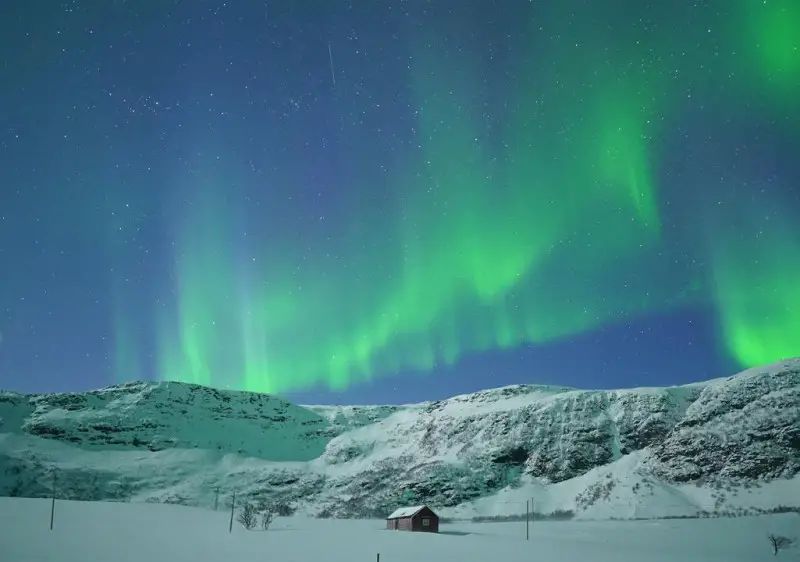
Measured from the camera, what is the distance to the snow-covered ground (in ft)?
162

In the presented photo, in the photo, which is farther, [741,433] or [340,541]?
[741,433]

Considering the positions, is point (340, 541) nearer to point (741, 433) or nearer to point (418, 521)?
point (418, 521)

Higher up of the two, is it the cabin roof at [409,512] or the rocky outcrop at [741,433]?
the rocky outcrop at [741,433]

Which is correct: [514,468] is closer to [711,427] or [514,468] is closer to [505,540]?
[711,427]

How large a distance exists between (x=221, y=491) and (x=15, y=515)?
11895cm

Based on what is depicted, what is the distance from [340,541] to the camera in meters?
65.8

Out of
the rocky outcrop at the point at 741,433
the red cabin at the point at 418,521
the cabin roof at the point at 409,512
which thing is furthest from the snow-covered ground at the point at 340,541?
the rocky outcrop at the point at 741,433

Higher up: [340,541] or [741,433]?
[741,433]

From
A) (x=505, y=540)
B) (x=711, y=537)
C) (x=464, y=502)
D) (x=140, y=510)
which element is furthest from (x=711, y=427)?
(x=140, y=510)

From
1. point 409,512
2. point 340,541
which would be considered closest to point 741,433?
point 409,512

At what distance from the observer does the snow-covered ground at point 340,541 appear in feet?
162

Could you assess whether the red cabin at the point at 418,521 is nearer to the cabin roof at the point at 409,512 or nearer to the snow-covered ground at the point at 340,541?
the cabin roof at the point at 409,512

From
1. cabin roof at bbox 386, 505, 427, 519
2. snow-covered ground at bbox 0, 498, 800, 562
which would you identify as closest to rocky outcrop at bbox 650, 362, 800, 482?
snow-covered ground at bbox 0, 498, 800, 562

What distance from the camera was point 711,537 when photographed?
7831 cm
